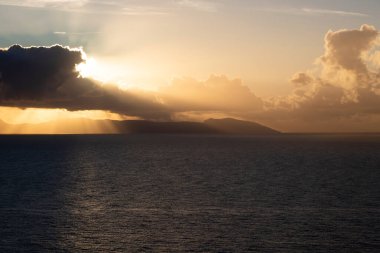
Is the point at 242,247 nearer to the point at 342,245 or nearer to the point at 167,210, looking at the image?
the point at 342,245

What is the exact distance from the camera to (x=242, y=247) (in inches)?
2185

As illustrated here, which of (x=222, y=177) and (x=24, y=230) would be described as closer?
(x=24, y=230)

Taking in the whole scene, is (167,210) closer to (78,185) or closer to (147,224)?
(147,224)

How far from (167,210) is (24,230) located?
22.6 m

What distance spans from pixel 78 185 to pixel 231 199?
132 feet

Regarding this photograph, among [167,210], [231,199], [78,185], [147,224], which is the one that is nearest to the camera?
[147,224]

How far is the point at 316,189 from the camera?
104688mm

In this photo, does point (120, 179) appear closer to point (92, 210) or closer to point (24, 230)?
point (92, 210)

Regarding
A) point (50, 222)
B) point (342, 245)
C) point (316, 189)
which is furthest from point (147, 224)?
point (316, 189)

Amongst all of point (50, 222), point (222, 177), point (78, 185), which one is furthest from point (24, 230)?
point (222, 177)

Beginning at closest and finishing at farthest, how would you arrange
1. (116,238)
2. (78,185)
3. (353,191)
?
(116,238)
(353,191)
(78,185)

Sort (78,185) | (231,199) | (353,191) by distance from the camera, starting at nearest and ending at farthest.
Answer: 1. (231,199)
2. (353,191)
3. (78,185)

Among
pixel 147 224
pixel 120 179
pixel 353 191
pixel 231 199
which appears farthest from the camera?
pixel 120 179

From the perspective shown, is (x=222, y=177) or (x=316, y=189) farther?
(x=222, y=177)
